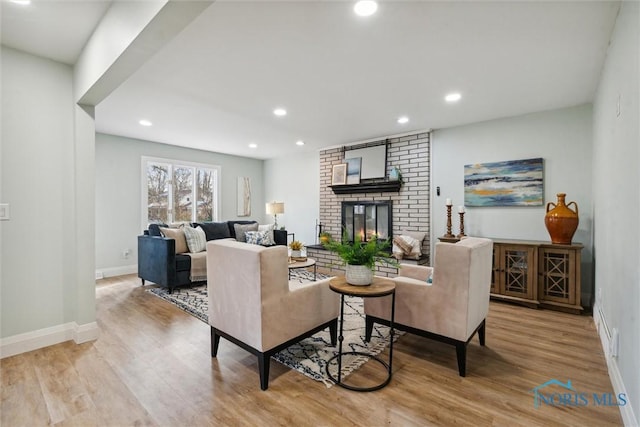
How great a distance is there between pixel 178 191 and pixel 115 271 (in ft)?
5.90

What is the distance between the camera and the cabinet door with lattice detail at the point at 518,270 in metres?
3.34

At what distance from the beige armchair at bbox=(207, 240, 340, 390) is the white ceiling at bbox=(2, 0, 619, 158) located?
4.98 ft

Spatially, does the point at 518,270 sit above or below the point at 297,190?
below

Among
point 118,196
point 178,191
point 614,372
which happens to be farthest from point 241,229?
point 614,372

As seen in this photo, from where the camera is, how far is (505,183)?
12.7 ft

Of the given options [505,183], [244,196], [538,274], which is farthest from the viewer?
[244,196]

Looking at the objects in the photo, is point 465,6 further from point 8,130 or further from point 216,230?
point 216,230

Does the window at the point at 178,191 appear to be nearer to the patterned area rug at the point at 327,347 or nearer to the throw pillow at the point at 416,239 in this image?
the patterned area rug at the point at 327,347

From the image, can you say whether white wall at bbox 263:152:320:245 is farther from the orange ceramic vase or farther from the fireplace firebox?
the orange ceramic vase

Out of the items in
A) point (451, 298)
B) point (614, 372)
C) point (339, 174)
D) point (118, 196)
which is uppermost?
point (339, 174)

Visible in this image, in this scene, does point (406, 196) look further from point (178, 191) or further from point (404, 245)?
point (178, 191)

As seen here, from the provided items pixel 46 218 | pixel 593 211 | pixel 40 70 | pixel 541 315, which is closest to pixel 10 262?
pixel 46 218

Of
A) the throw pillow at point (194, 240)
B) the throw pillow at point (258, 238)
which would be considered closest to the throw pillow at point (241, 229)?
the throw pillow at point (258, 238)

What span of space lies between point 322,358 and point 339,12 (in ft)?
7.87
